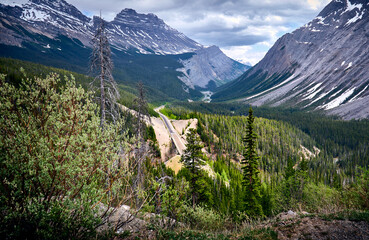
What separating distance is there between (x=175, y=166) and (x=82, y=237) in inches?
2058

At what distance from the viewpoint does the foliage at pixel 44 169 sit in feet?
22.0

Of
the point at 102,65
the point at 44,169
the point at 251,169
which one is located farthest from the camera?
the point at 251,169

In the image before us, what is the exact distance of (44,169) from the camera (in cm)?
661

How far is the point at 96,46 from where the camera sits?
54.5 feet

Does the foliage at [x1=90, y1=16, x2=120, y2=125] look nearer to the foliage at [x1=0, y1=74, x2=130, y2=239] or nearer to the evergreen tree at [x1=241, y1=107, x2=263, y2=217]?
the foliage at [x1=0, y1=74, x2=130, y2=239]

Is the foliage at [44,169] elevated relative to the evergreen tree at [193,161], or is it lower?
elevated

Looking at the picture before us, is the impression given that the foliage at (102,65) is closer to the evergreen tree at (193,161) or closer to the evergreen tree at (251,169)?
the evergreen tree at (193,161)

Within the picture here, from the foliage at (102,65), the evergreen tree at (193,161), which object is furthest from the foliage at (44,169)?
the evergreen tree at (193,161)

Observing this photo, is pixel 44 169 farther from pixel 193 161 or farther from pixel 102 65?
pixel 193 161

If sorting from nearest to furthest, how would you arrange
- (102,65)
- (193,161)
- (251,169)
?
1. (102,65)
2. (193,161)
3. (251,169)

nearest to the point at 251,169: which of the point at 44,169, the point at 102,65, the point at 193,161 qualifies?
the point at 193,161

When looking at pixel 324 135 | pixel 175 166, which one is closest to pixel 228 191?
pixel 175 166

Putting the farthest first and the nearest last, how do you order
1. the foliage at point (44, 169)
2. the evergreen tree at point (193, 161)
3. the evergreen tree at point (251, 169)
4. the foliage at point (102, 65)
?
1. the evergreen tree at point (251, 169)
2. the evergreen tree at point (193, 161)
3. the foliage at point (102, 65)
4. the foliage at point (44, 169)

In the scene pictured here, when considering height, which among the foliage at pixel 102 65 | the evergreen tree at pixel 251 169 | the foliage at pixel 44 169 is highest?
the foliage at pixel 102 65
